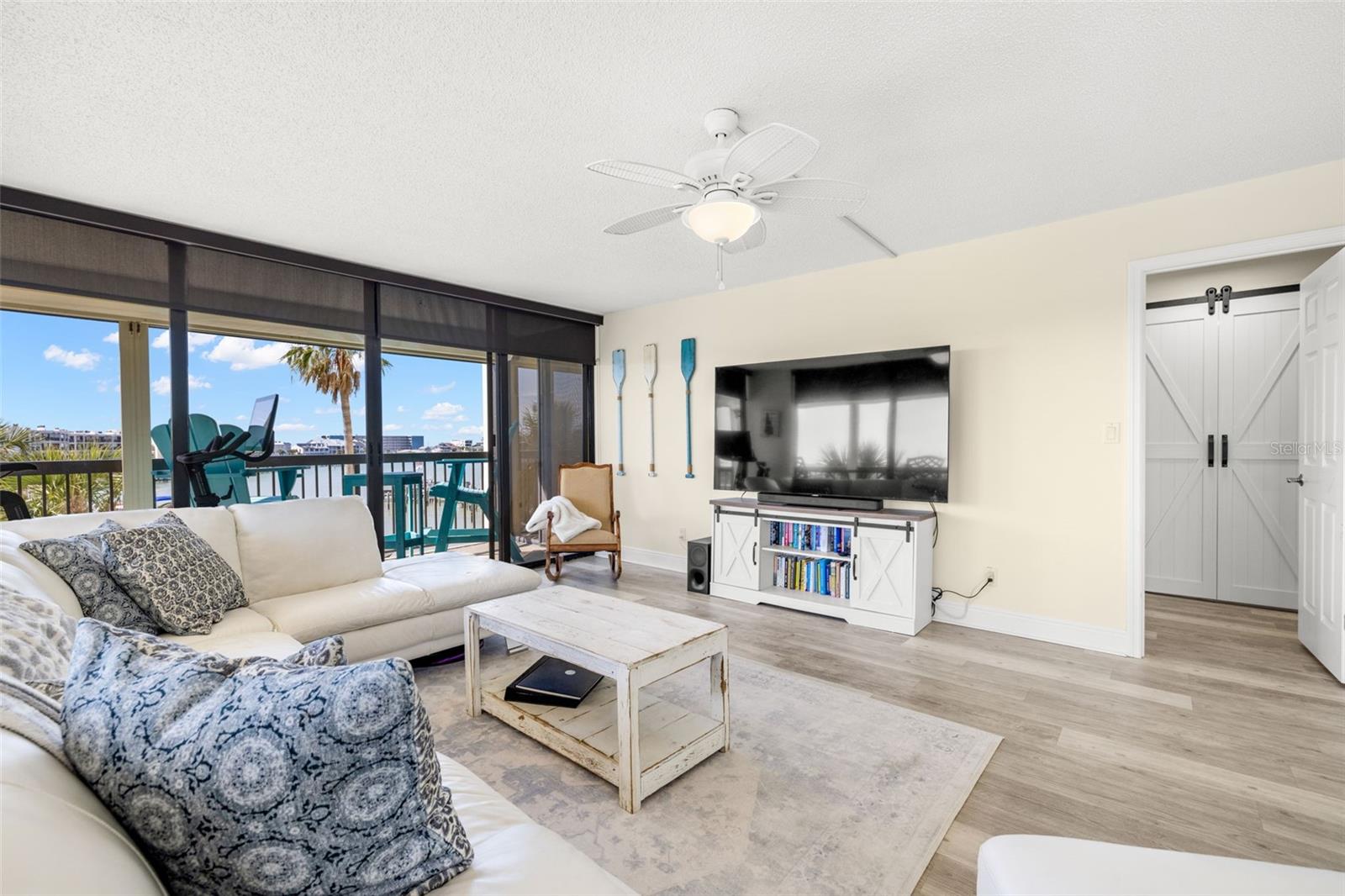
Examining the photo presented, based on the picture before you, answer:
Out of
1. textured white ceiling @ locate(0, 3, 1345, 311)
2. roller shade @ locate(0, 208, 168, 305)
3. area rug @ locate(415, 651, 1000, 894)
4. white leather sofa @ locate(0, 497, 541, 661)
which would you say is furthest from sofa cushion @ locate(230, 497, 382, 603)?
textured white ceiling @ locate(0, 3, 1345, 311)

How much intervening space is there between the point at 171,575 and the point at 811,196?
2.88 meters

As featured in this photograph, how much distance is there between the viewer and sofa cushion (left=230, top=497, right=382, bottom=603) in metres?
2.78

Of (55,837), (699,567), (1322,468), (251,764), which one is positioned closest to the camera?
(55,837)

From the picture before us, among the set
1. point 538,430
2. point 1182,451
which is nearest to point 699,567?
point 538,430

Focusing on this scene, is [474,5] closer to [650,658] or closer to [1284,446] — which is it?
[650,658]

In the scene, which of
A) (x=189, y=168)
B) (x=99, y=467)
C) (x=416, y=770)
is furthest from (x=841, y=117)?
(x=99, y=467)

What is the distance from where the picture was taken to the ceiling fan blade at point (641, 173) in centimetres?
193

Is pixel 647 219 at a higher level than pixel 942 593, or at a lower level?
higher

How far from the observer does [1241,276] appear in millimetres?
3959

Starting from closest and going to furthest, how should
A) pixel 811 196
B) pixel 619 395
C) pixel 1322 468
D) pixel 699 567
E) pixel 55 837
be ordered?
pixel 55 837
pixel 811 196
pixel 1322 468
pixel 699 567
pixel 619 395

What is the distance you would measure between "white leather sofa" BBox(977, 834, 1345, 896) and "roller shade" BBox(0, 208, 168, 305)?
14.5ft

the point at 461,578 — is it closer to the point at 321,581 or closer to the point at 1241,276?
the point at 321,581

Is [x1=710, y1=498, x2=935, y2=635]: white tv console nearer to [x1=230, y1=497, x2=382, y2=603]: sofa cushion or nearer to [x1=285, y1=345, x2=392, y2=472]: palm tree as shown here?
[x1=230, y1=497, x2=382, y2=603]: sofa cushion

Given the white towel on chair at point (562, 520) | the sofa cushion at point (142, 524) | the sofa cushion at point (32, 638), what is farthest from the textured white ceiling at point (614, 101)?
the white towel on chair at point (562, 520)
